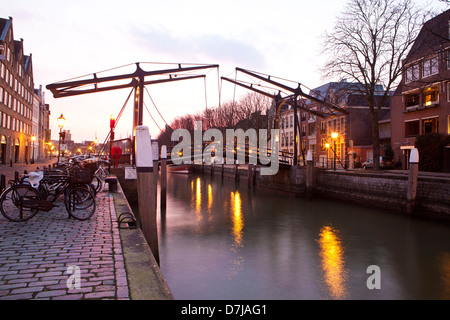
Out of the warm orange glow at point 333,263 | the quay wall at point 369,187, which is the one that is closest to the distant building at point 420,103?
the quay wall at point 369,187

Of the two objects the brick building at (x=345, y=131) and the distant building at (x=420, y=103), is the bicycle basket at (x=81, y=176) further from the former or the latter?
the brick building at (x=345, y=131)

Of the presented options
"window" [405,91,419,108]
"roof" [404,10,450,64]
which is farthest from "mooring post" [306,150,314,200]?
"window" [405,91,419,108]

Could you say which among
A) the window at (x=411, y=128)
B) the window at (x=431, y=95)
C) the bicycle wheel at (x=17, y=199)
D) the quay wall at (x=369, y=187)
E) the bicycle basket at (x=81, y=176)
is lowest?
the quay wall at (x=369, y=187)

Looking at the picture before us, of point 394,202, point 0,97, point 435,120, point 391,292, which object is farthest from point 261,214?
point 0,97

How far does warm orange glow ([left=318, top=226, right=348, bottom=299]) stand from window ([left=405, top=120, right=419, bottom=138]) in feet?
70.1

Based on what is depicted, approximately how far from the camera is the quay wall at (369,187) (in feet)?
44.4

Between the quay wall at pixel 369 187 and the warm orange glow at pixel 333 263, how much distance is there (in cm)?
431

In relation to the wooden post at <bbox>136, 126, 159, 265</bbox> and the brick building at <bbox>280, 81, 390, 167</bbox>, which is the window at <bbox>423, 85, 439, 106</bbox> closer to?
the brick building at <bbox>280, 81, 390, 167</bbox>

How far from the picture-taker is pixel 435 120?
27.2 metres

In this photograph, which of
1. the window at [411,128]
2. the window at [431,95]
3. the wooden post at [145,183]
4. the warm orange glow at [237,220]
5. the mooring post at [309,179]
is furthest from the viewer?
the window at [411,128]

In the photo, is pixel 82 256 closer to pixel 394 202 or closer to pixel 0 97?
pixel 394 202
